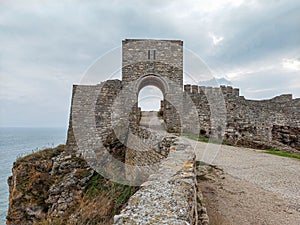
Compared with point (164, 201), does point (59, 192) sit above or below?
below

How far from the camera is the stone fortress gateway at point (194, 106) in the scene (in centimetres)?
1188

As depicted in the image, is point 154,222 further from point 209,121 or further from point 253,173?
point 209,121

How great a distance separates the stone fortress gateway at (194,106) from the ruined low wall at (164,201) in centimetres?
782

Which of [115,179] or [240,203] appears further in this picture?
[115,179]

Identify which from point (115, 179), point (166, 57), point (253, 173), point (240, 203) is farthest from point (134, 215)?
point (166, 57)


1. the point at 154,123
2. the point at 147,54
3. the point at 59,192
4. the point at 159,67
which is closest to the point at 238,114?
the point at 154,123

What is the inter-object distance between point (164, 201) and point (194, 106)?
11295 millimetres

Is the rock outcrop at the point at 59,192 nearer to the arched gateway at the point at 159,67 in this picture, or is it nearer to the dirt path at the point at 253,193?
the dirt path at the point at 253,193

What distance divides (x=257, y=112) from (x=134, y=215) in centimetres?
1335

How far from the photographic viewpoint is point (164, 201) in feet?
7.19

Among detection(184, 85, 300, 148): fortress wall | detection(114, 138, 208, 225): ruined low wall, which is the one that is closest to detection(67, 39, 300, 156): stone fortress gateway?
detection(184, 85, 300, 148): fortress wall

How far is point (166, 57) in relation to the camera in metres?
12.3


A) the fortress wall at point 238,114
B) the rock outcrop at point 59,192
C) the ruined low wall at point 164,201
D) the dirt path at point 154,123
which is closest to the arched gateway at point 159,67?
the dirt path at point 154,123

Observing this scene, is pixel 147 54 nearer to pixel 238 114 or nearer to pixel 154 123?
pixel 154 123
